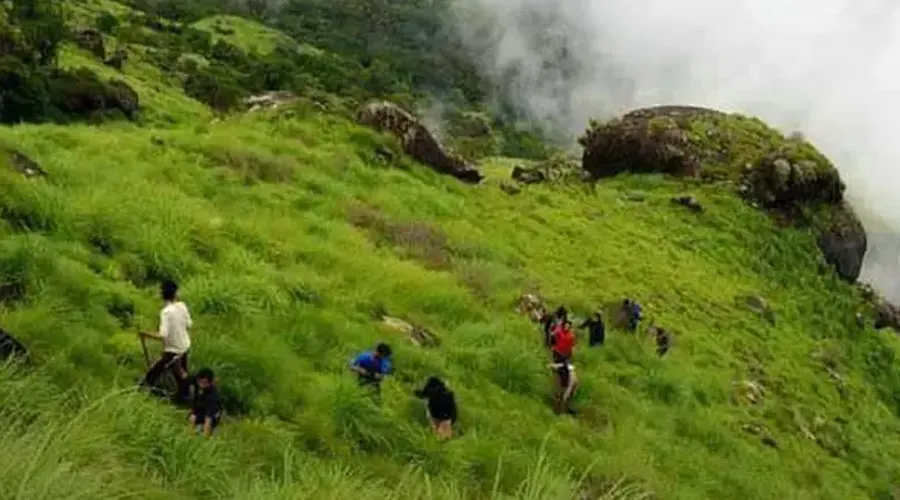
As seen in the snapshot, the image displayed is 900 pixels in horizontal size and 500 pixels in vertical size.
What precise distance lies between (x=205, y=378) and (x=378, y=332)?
591cm

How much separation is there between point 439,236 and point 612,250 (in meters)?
7.91

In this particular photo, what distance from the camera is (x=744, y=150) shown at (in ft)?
150

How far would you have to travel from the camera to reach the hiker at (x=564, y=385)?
65.1 ft

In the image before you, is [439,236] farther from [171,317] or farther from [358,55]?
[358,55]

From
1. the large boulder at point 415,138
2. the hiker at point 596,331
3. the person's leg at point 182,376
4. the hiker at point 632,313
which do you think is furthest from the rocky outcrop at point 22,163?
the large boulder at point 415,138

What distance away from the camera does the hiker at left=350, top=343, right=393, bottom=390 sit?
16141 millimetres

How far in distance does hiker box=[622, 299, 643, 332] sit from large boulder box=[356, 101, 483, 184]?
11.9 metres

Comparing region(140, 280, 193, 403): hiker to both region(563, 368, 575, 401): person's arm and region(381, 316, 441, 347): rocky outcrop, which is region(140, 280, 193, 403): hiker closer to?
region(381, 316, 441, 347): rocky outcrop

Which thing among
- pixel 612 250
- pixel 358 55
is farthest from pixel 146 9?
pixel 612 250

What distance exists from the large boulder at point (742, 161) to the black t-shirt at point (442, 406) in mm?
28727

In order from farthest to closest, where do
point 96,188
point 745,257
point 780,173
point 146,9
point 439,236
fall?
point 146,9 < point 780,173 < point 745,257 < point 439,236 < point 96,188

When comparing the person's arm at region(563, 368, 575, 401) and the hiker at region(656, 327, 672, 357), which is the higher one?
the hiker at region(656, 327, 672, 357)

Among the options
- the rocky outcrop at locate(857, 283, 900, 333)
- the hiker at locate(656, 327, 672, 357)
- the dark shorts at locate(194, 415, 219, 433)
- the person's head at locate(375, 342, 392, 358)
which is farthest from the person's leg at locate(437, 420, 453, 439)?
the rocky outcrop at locate(857, 283, 900, 333)

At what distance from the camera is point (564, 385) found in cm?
2019
